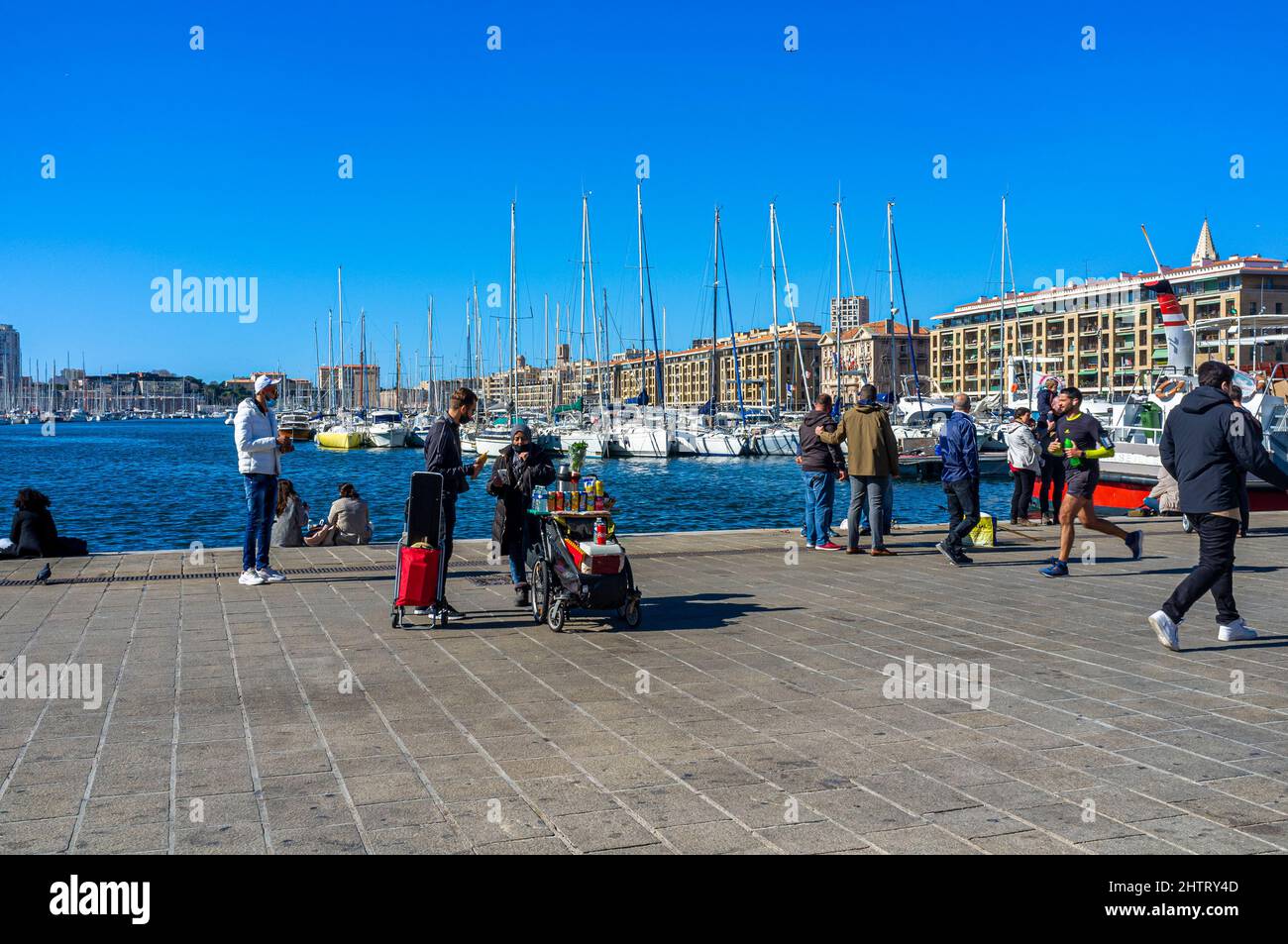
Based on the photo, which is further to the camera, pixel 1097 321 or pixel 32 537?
pixel 1097 321

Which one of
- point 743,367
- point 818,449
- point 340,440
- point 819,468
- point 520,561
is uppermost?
point 743,367

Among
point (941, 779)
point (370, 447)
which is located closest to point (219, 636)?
point (941, 779)

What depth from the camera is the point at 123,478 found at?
50.6 m

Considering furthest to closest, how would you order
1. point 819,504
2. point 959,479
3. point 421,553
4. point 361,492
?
point 361,492 < point 819,504 < point 959,479 < point 421,553

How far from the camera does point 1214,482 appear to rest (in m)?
7.35

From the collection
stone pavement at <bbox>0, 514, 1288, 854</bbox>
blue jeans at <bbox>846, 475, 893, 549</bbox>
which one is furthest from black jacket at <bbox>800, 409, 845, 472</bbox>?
stone pavement at <bbox>0, 514, 1288, 854</bbox>

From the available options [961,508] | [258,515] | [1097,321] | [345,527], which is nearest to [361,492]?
[345,527]

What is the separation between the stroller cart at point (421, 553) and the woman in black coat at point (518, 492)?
64 centimetres

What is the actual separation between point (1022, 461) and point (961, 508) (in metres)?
4.23

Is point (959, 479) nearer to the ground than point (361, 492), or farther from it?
farther from it

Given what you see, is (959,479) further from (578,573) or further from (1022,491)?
(578,573)

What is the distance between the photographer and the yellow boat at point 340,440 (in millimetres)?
89312

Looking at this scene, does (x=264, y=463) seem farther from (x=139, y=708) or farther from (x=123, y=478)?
(x=123, y=478)

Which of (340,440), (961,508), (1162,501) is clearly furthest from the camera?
(340,440)
